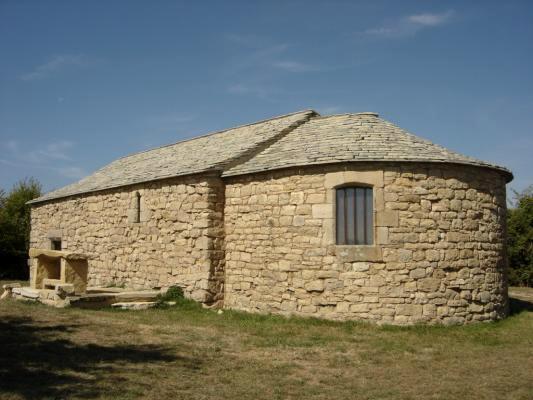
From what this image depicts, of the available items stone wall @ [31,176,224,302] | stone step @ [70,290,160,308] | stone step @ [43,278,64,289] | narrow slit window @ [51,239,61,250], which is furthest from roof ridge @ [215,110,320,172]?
narrow slit window @ [51,239,61,250]

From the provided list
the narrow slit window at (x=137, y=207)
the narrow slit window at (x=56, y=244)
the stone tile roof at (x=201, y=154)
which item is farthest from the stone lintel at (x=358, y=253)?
the narrow slit window at (x=56, y=244)

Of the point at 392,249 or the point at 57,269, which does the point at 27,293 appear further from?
the point at 392,249

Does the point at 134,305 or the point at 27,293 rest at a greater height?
the point at 27,293

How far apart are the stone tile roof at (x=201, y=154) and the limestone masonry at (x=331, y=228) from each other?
0.12 meters

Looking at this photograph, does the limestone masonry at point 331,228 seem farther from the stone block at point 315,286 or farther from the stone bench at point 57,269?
the stone bench at point 57,269

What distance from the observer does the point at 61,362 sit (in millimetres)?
7539

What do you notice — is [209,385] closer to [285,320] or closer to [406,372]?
[406,372]

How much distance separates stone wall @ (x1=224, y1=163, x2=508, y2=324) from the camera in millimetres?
11141

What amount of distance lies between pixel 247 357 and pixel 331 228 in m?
3.93

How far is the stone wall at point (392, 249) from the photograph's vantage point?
1114cm

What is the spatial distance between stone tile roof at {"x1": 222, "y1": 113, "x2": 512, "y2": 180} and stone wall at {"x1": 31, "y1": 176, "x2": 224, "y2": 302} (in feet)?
4.17

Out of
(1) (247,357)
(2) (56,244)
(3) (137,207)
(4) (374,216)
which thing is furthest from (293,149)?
(2) (56,244)

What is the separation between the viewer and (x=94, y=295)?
12922 millimetres

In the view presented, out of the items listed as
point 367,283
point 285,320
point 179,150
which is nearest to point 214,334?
point 285,320
